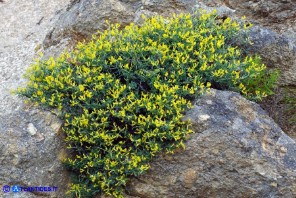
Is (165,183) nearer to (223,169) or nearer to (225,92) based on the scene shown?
(223,169)

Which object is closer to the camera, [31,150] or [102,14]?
[31,150]

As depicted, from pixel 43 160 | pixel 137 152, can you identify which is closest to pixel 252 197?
pixel 137 152

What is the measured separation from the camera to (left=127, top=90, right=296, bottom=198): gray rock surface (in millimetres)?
3885

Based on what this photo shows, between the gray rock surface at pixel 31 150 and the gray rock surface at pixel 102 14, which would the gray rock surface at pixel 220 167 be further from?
the gray rock surface at pixel 102 14

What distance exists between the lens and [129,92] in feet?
13.3

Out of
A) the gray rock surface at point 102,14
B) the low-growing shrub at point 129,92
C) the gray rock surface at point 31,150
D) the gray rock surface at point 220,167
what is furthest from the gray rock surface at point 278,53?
the gray rock surface at point 31,150

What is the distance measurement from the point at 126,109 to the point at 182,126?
0.59 m

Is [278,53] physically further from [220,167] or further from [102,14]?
[102,14]

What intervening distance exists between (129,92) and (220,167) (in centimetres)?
121

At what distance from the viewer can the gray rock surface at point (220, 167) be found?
12.7ft

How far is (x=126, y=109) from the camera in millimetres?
3910

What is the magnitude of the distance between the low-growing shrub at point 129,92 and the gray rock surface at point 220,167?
0.16 metres

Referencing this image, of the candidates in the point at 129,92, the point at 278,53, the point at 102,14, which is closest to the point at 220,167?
the point at 129,92

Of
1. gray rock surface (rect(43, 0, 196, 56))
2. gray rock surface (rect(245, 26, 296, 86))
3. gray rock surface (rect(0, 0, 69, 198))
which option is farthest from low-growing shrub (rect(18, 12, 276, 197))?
gray rock surface (rect(43, 0, 196, 56))
